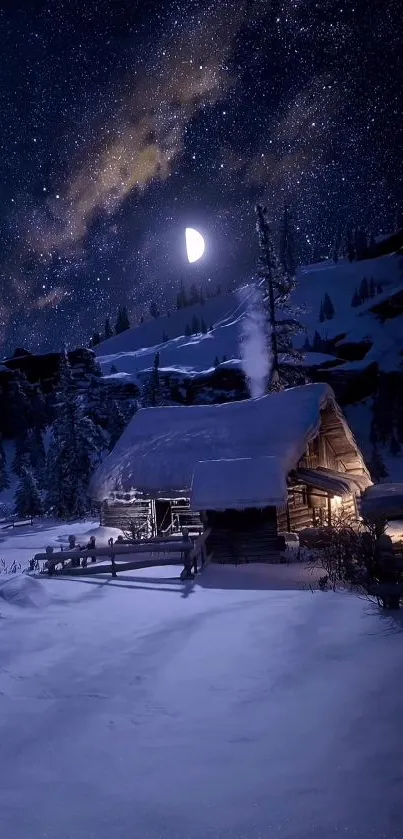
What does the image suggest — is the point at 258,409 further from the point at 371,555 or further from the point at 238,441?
the point at 371,555

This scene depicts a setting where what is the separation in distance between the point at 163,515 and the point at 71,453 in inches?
730

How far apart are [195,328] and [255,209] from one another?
112 meters

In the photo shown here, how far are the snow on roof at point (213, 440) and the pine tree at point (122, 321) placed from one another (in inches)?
5858

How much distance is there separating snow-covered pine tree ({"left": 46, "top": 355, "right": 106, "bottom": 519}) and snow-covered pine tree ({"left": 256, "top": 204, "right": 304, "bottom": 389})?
1604cm

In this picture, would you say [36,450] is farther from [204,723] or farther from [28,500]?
[204,723]

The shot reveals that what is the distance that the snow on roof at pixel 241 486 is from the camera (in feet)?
55.7

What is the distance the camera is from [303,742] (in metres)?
4.29

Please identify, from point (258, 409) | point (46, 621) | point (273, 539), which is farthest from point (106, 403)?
point (46, 621)

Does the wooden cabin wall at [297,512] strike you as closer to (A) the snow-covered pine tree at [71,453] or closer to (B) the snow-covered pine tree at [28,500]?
(A) the snow-covered pine tree at [71,453]

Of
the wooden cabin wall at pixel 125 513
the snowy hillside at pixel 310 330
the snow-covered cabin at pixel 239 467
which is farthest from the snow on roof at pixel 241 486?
the snowy hillside at pixel 310 330

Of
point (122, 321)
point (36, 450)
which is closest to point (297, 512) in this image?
point (36, 450)

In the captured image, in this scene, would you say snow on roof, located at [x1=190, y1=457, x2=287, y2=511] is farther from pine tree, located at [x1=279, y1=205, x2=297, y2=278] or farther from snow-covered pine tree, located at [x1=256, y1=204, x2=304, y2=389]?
pine tree, located at [x1=279, y1=205, x2=297, y2=278]

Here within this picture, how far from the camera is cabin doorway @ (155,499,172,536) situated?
22008mm

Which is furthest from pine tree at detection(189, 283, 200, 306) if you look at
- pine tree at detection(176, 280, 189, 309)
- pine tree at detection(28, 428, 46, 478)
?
pine tree at detection(28, 428, 46, 478)
